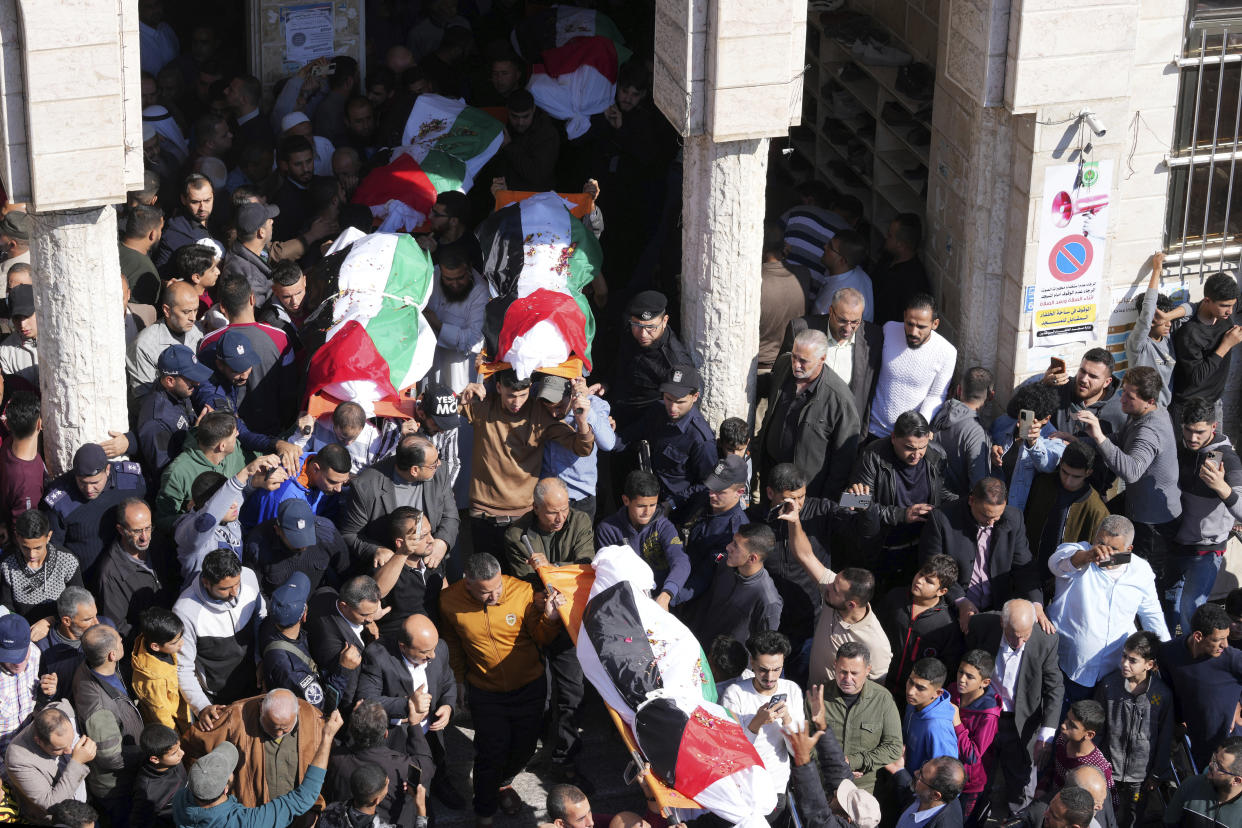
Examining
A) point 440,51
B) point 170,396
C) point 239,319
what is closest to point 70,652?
point 170,396

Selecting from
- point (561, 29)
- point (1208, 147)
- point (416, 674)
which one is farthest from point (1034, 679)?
point (561, 29)

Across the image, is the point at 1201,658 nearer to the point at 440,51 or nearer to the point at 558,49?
the point at 558,49

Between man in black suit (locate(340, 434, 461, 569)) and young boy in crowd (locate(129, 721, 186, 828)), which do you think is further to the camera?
man in black suit (locate(340, 434, 461, 569))

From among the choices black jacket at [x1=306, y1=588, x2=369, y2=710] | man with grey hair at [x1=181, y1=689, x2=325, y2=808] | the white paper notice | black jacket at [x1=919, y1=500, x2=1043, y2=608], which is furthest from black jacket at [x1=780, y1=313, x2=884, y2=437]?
the white paper notice

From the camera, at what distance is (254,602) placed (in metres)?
9.05

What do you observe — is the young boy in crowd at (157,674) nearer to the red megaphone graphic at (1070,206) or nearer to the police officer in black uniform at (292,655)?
the police officer in black uniform at (292,655)

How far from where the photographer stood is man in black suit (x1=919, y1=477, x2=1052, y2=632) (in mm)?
9617

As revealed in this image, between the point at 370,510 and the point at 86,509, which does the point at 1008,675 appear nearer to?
the point at 370,510

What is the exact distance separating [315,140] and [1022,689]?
21.9 ft

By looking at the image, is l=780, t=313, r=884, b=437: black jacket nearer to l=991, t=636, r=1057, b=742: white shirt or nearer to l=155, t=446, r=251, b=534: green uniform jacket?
l=991, t=636, r=1057, b=742: white shirt

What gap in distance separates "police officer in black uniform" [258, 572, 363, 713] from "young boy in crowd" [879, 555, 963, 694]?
9.14ft

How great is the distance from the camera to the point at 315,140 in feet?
42.8

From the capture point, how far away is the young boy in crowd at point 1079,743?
28.7 ft

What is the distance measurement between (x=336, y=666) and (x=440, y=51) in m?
6.72
